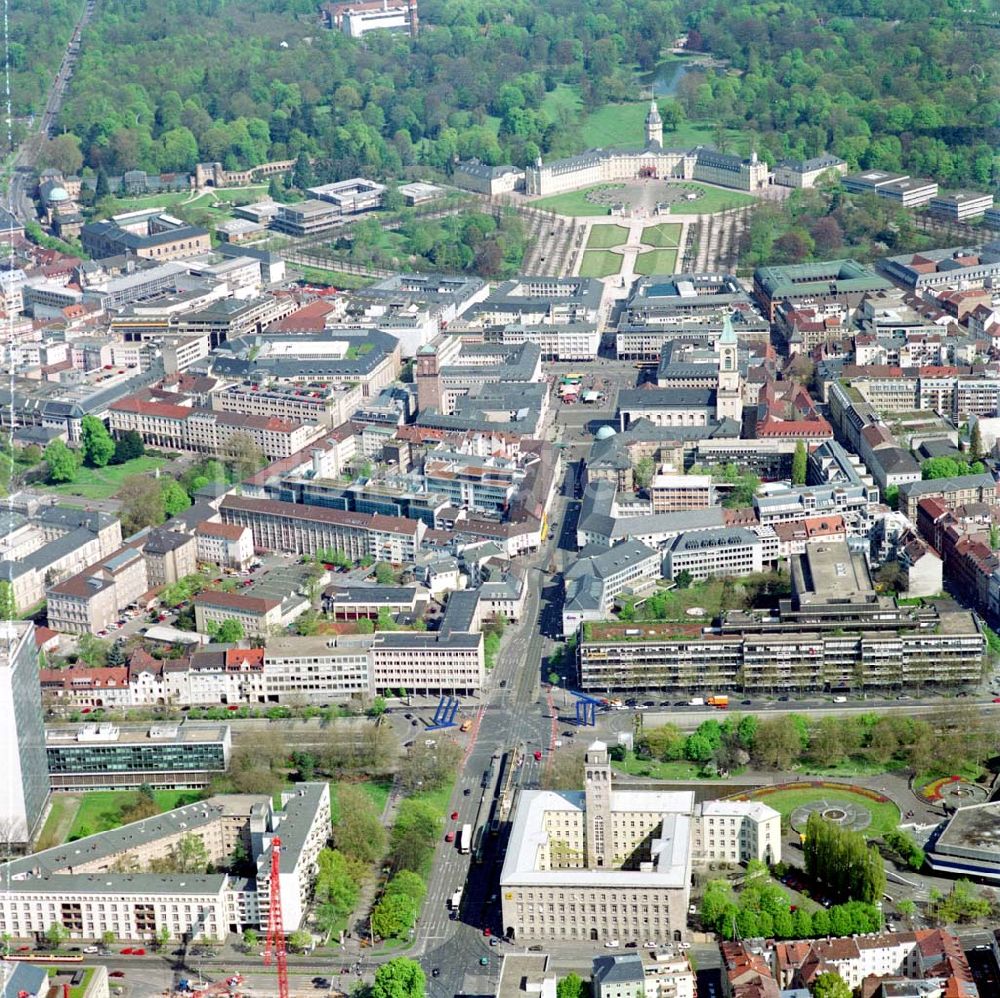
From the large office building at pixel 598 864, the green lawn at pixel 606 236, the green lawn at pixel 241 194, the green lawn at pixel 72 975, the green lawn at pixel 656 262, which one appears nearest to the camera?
the green lawn at pixel 72 975

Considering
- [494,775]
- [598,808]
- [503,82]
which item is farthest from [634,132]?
[598,808]

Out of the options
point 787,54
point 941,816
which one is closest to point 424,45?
point 787,54

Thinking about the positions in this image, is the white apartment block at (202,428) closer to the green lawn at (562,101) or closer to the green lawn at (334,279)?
the green lawn at (334,279)

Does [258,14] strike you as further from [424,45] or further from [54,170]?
[54,170]

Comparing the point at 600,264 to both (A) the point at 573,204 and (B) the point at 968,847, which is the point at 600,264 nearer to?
(A) the point at 573,204

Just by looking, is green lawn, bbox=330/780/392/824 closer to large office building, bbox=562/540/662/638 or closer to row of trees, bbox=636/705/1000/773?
row of trees, bbox=636/705/1000/773

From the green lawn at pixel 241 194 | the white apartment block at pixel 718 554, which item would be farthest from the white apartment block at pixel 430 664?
the green lawn at pixel 241 194
